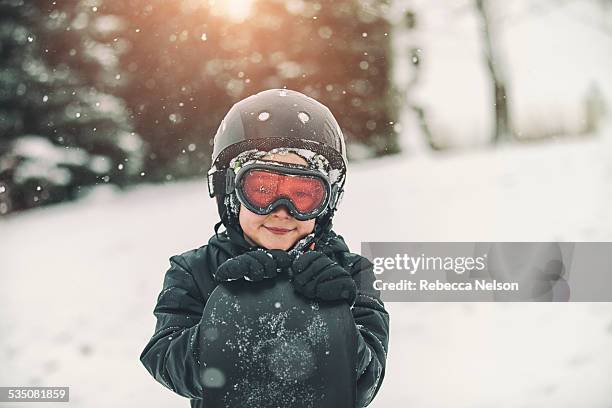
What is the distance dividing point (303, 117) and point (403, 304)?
1.87 meters

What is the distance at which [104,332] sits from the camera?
3166mm

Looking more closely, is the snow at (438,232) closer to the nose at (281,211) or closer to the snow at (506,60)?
the snow at (506,60)

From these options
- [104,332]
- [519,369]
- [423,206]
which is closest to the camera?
[519,369]

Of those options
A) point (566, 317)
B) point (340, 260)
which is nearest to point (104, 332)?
point (340, 260)

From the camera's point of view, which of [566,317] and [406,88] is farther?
[406,88]

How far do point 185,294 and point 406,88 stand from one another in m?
2.51

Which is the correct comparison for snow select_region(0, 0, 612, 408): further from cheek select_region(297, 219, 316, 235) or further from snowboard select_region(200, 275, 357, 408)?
snowboard select_region(200, 275, 357, 408)

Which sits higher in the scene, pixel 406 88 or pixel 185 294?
pixel 406 88

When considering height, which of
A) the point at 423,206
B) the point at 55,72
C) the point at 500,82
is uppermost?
the point at 55,72

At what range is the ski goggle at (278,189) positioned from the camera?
1243mm

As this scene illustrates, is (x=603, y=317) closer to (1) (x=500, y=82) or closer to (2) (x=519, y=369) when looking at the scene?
(2) (x=519, y=369)

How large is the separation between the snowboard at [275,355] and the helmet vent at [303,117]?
497 mm

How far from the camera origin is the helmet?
136 centimetres

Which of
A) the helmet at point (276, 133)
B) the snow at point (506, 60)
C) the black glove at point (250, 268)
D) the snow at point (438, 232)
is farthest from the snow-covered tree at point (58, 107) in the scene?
the black glove at point (250, 268)
